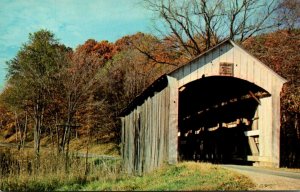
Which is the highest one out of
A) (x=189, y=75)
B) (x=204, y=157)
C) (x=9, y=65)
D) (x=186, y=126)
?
(x=9, y=65)

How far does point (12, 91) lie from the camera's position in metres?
38.2

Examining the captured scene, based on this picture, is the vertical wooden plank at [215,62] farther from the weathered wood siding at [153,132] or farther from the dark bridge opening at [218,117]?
the weathered wood siding at [153,132]

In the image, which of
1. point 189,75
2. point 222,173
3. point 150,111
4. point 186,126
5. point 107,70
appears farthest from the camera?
point 107,70

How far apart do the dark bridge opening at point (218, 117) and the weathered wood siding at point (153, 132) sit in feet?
4.08

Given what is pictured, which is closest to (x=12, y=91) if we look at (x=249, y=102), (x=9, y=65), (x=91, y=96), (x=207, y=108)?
(x=9, y=65)

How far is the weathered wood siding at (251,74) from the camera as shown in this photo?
586 inches

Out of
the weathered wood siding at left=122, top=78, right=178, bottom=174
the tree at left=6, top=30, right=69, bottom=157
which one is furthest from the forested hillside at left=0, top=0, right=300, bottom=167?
the weathered wood siding at left=122, top=78, right=178, bottom=174

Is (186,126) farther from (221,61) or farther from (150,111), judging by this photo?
(221,61)

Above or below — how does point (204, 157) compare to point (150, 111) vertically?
below

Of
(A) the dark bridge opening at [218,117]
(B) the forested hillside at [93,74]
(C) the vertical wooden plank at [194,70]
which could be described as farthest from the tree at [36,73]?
(C) the vertical wooden plank at [194,70]

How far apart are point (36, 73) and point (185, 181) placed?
28049mm

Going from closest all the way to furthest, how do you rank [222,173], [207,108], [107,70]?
[222,173]
[207,108]
[107,70]

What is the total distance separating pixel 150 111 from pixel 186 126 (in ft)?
24.7

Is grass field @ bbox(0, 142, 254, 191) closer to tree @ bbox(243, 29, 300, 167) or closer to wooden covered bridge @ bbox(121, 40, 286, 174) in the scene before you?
wooden covered bridge @ bbox(121, 40, 286, 174)
